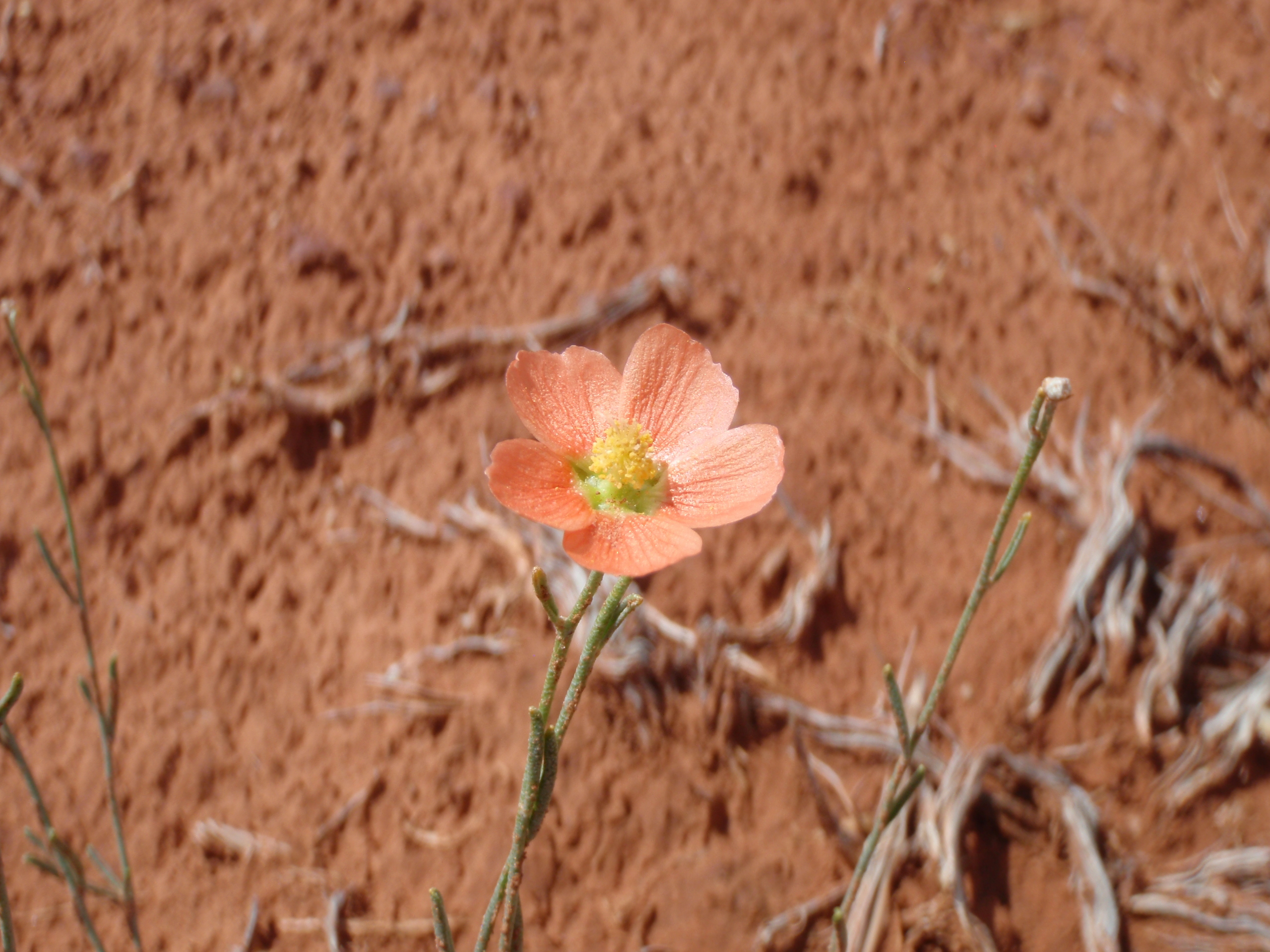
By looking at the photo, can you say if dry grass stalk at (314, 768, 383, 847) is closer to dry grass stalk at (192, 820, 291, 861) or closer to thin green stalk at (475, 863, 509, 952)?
dry grass stalk at (192, 820, 291, 861)

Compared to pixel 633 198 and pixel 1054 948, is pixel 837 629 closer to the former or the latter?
pixel 1054 948

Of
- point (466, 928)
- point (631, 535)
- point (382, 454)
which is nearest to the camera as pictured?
point (631, 535)

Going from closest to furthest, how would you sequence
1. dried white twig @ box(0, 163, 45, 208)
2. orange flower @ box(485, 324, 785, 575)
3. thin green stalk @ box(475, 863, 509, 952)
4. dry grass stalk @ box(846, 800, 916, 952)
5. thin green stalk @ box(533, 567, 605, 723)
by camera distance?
thin green stalk @ box(533, 567, 605, 723), thin green stalk @ box(475, 863, 509, 952), orange flower @ box(485, 324, 785, 575), dry grass stalk @ box(846, 800, 916, 952), dried white twig @ box(0, 163, 45, 208)

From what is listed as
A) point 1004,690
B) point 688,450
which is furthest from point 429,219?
point 1004,690

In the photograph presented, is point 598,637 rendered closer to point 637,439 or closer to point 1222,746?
point 637,439

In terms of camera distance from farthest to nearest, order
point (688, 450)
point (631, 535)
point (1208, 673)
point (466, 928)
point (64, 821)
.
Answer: point (1208, 673) → point (64, 821) → point (466, 928) → point (688, 450) → point (631, 535)

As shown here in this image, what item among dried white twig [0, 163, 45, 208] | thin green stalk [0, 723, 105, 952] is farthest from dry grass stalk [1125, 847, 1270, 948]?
dried white twig [0, 163, 45, 208]

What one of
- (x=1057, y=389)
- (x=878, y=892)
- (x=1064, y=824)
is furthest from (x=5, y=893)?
(x=1064, y=824)
